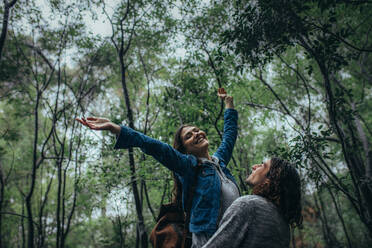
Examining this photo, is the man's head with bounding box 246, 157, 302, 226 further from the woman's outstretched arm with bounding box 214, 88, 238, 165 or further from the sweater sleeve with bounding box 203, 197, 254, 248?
the woman's outstretched arm with bounding box 214, 88, 238, 165

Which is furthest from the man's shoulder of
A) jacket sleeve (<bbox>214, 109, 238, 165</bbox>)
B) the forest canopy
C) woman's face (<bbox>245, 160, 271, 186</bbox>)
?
the forest canopy

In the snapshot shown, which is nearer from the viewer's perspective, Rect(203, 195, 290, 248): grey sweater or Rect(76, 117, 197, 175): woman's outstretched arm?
Rect(203, 195, 290, 248): grey sweater

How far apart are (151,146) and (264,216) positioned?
3.14 ft

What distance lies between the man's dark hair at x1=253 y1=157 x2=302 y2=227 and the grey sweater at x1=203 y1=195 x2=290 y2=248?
148 millimetres

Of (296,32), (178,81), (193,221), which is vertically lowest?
(193,221)

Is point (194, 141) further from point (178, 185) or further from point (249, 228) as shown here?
point (249, 228)

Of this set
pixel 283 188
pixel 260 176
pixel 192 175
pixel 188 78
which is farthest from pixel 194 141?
pixel 188 78

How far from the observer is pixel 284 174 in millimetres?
1589

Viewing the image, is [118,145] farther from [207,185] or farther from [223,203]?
[223,203]

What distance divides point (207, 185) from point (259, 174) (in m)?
0.50

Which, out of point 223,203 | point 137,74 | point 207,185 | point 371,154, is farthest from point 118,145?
point 137,74

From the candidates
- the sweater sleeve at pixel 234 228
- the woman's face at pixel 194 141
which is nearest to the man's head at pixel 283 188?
the sweater sleeve at pixel 234 228

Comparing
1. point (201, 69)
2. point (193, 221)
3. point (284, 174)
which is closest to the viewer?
point (284, 174)

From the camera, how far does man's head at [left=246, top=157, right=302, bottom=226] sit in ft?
4.91
